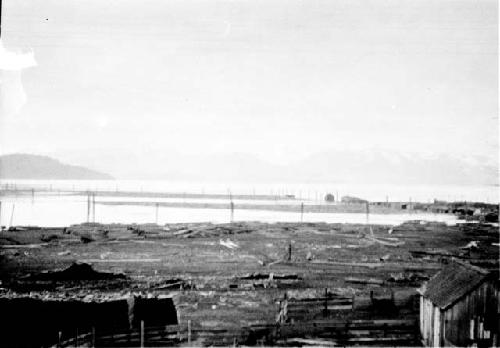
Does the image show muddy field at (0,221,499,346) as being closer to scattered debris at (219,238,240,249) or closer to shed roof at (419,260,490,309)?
scattered debris at (219,238,240,249)

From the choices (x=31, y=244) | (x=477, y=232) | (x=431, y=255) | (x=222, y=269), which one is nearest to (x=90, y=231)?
(x=31, y=244)

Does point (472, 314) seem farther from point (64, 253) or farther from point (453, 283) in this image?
point (64, 253)

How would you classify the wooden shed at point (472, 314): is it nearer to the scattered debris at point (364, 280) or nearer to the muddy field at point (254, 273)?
the muddy field at point (254, 273)

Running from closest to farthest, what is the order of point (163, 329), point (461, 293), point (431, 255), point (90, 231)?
point (461, 293) < point (163, 329) < point (431, 255) < point (90, 231)

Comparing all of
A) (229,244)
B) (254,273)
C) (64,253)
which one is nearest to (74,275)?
(64,253)

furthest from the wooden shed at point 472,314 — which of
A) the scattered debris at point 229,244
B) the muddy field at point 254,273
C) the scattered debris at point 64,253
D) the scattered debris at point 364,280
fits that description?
the scattered debris at point 64,253

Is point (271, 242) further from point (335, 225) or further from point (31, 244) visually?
point (31, 244)

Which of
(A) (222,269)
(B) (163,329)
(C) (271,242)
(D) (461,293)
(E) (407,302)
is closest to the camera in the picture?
(D) (461,293)
